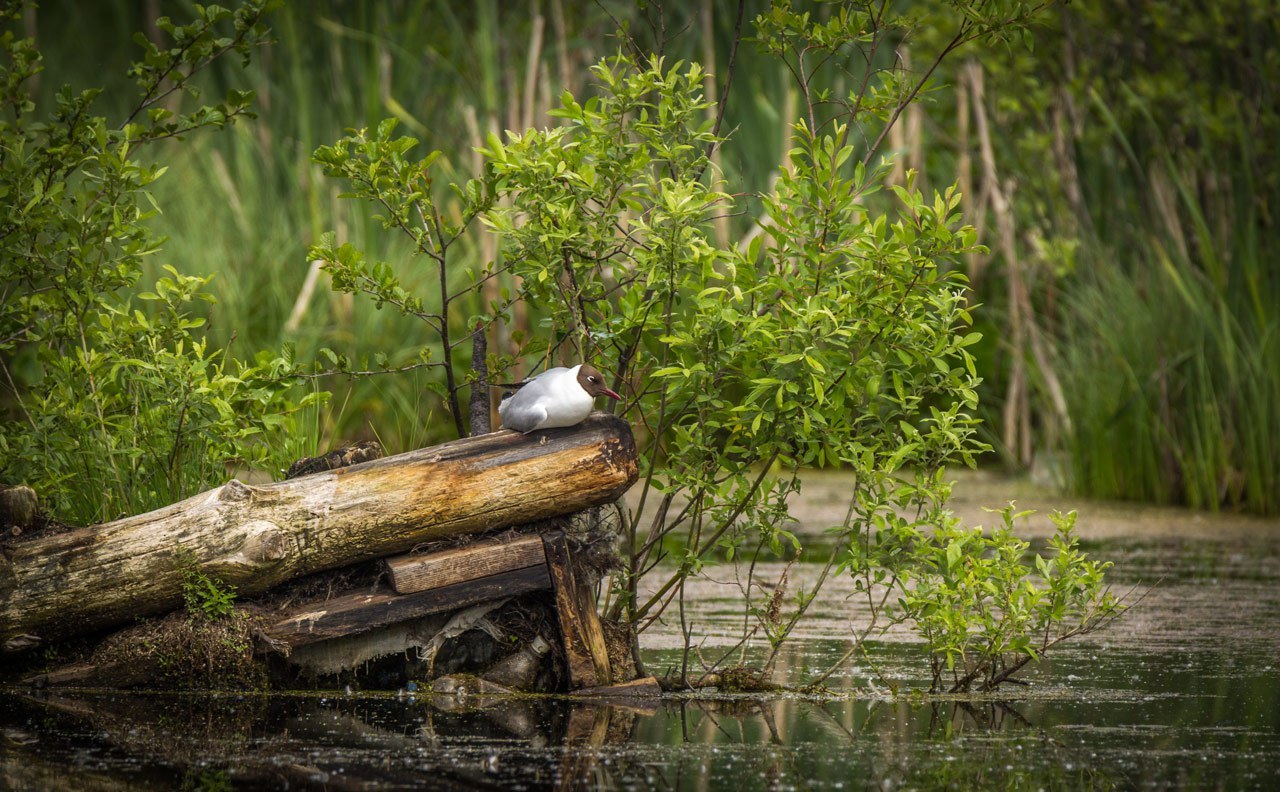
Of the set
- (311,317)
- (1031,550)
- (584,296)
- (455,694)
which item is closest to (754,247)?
(584,296)

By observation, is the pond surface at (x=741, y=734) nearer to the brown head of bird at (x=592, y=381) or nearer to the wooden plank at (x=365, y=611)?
the wooden plank at (x=365, y=611)

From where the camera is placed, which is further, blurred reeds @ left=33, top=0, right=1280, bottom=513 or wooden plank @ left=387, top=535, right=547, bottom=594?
blurred reeds @ left=33, top=0, right=1280, bottom=513

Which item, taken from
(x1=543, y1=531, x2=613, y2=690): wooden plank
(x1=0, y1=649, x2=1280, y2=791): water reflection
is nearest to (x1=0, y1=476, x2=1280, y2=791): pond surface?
(x1=0, y1=649, x2=1280, y2=791): water reflection

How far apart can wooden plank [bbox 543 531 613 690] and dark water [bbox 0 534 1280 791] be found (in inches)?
4.8

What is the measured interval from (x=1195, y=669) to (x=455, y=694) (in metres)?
2.36

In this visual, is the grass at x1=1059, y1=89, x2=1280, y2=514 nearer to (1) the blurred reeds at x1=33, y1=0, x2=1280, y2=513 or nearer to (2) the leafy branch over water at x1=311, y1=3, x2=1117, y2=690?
(1) the blurred reeds at x1=33, y1=0, x2=1280, y2=513

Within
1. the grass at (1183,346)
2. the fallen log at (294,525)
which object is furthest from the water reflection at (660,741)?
the grass at (1183,346)

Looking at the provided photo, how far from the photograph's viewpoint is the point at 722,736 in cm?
392

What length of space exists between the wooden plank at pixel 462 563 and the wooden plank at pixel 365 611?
0.03m

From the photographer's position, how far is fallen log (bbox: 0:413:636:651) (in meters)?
4.23

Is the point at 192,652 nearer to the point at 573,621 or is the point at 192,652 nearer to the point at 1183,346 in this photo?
the point at 573,621

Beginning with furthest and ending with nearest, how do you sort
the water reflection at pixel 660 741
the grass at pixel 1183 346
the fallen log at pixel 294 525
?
the grass at pixel 1183 346
the fallen log at pixel 294 525
the water reflection at pixel 660 741

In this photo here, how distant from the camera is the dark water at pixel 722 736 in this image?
339 centimetres

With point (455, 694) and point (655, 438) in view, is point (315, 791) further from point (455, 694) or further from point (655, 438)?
point (655, 438)
